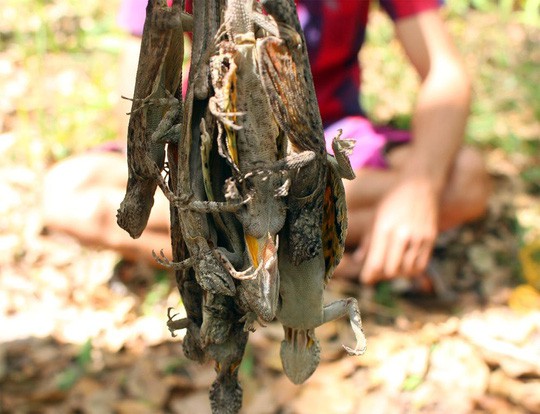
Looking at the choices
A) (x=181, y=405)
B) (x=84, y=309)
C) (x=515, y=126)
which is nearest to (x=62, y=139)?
(x=84, y=309)

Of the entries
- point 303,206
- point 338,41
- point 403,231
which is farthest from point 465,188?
point 303,206

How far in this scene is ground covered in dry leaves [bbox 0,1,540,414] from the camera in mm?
2094

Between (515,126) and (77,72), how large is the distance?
213cm

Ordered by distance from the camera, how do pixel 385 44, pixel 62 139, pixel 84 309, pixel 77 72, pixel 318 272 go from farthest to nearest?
1. pixel 385 44
2. pixel 77 72
3. pixel 62 139
4. pixel 84 309
5. pixel 318 272

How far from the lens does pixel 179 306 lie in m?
2.39

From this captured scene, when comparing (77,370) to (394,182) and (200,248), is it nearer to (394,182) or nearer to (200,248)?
(394,182)

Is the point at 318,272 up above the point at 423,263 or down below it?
above

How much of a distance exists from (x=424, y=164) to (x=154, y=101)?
1697mm

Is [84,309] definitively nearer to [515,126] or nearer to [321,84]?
[321,84]

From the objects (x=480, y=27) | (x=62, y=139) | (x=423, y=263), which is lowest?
(x=423, y=263)

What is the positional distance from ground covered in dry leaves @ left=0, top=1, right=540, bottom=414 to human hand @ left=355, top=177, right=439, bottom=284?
0.21m

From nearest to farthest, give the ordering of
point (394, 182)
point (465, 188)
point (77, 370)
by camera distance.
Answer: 1. point (77, 370)
2. point (394, 182)
3. point (465, 188)

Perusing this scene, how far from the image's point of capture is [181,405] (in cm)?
205

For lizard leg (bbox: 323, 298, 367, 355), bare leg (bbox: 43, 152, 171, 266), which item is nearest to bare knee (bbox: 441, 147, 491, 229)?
bare leg (bbox: 43, 152, 171, 266)
